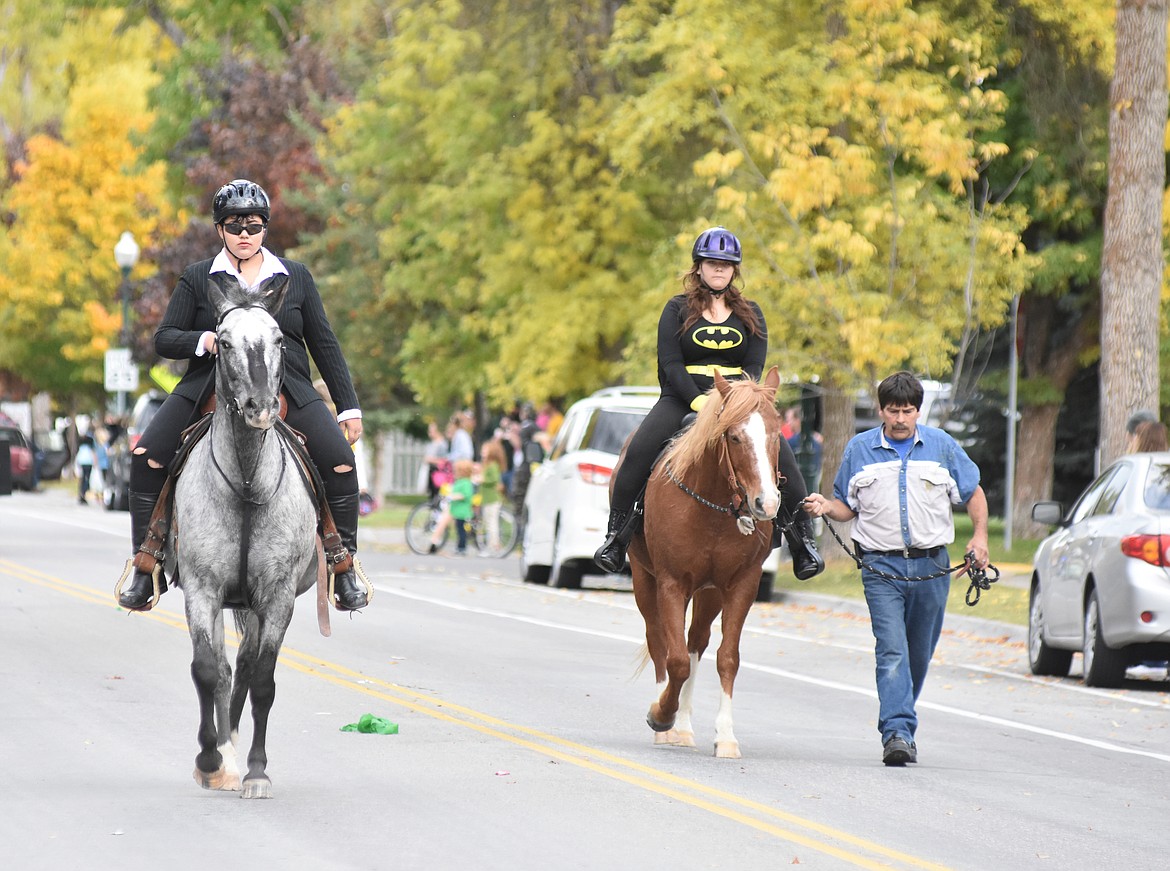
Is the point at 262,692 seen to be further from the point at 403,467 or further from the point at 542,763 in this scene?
the point at 403,467

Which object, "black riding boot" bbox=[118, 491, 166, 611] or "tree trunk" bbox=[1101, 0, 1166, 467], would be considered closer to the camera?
"black riding boot" bbox=[118, 491, 166, 611]

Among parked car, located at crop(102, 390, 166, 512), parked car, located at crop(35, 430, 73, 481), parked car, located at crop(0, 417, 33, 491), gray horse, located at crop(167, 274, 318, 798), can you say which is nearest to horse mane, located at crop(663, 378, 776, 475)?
gray horse, located at crop(167, 274, 318, 798)

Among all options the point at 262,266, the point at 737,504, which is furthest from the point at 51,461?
the point at 262,266

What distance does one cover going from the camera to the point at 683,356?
11.5 metres

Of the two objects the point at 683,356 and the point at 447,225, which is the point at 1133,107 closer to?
the point at 683,356

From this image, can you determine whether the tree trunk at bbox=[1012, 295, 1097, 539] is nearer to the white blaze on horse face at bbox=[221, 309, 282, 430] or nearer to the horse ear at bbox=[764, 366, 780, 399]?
the horse ear at bbox=[764, 366, 780, 399]

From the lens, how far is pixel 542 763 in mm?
10289

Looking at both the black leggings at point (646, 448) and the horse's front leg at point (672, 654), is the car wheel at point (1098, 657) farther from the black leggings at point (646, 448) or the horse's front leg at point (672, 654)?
the horse's front leg at point (672, 654)

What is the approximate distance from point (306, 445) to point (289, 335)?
0.52 m

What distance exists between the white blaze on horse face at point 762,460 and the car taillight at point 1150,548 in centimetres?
552

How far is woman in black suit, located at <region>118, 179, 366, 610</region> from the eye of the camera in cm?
943

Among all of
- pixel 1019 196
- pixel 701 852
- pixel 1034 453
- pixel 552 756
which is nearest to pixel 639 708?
pixel 552 756

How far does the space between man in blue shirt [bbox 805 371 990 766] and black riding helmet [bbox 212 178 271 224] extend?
11.2 feet

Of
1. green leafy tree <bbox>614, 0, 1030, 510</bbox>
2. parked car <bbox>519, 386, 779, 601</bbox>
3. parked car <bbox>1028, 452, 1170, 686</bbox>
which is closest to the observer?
parked car <bbox>1028, 452, 1170, 686</bbox>
